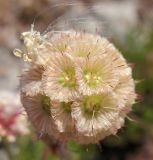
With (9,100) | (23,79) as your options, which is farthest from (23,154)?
(23,79)

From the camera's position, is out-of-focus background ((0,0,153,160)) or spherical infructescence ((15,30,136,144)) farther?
out-of-focus background ((0,0,153,160))

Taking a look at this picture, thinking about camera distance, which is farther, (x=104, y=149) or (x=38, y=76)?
(x=104, y=149)

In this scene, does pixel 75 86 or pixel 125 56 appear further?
pixel 125 56

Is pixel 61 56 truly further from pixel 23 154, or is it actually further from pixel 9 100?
pixel 23 154

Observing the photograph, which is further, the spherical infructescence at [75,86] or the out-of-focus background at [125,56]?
the out-of-focus background at [125,56]
